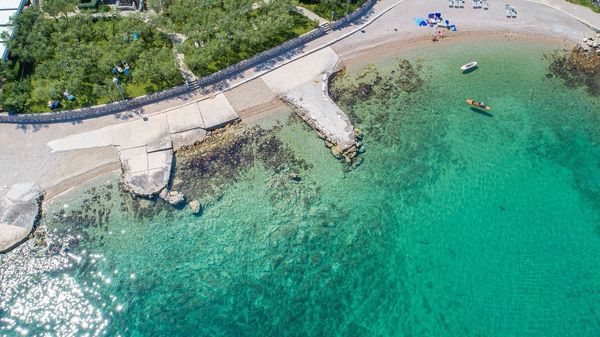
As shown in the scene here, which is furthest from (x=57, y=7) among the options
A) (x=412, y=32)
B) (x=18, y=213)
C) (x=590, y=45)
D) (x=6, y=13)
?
(x=590, y=45)

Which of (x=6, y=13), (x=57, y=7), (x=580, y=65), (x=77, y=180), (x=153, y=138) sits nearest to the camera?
(x=77, y=180)

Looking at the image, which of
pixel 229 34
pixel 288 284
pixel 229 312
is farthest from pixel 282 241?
pixel 229 34

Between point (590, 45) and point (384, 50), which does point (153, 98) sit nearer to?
point (384, 50)

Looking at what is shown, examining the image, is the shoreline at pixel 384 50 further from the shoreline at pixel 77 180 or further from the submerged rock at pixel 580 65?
the submerged rock at pixel 580 65

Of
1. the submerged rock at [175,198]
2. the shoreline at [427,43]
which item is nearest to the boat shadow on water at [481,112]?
the shoreline at [427,43]

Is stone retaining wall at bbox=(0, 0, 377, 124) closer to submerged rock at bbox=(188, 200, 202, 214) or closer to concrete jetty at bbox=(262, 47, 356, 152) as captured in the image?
concrete jetty at bbox=(262, 47, 356, 152)

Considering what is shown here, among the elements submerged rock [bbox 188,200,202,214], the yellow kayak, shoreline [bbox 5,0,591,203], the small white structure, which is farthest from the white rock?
the yellow kayak
